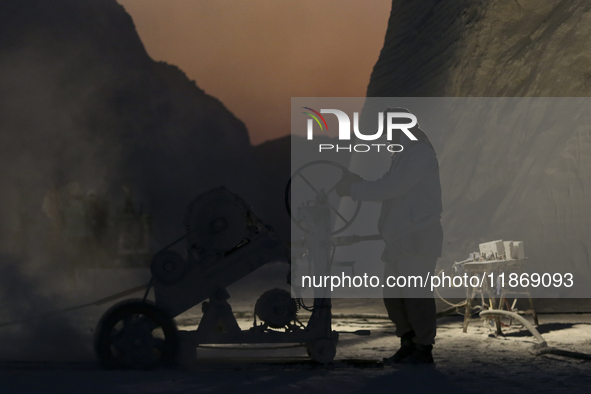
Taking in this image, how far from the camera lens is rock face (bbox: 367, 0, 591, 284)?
1166 centimetres

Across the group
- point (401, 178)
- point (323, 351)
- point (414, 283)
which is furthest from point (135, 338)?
point (401, 178)

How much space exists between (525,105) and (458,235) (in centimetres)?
303

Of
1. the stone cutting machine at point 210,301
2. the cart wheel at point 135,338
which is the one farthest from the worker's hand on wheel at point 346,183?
the cart wheel at point 135,338

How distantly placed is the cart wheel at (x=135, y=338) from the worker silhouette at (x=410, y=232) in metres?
1.51

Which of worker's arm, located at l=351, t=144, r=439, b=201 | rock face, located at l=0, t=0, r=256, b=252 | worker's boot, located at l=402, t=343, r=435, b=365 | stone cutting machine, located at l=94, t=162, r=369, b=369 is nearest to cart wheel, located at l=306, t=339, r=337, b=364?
stone cutting machine, located at l=94, t=162, r=369, b=369

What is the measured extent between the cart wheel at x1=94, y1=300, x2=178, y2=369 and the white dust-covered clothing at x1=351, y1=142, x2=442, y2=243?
1574 mm

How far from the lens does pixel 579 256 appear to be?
1156 centimetres

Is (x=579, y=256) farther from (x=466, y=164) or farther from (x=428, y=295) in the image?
(x=428, y=295)

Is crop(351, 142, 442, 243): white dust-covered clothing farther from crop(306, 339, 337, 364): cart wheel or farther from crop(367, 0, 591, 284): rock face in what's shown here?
crop(367, 0, 591, 284): rock face

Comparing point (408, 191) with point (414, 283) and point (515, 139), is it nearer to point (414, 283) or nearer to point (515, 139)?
point (414, 283)

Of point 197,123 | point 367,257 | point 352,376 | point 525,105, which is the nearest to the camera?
point 352,376

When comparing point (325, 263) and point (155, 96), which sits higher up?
point (155, 96)

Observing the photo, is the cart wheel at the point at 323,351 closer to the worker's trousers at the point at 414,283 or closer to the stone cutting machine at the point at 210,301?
the stone cutting machine at the point at 210,301

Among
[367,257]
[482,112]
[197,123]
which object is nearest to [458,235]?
[482,112]
